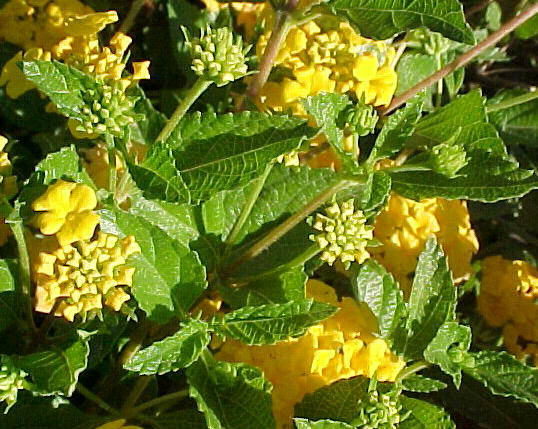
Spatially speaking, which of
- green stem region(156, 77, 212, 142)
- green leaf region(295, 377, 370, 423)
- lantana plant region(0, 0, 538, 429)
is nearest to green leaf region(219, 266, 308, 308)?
lantana plant region(0, 0, 538, 429)

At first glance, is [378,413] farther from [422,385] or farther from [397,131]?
[397,131]

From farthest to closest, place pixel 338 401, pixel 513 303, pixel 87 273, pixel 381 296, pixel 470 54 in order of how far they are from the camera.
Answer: pixel 513 303
pixel 470 54
pixel 381 296
pixel 338 401
pixel 87 273

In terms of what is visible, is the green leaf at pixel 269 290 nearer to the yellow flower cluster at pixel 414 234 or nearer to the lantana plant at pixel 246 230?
the lantana plant at pixel 246 230

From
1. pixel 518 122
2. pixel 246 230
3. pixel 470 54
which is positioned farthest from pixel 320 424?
pixel 518 122

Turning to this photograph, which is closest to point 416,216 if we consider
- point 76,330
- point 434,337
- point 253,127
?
point 434,337

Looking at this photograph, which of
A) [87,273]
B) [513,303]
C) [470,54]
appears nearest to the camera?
[87,273]

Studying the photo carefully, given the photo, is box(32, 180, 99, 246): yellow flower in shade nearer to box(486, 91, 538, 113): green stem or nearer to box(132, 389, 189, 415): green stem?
box(132, 389, 189, 415): green stem
